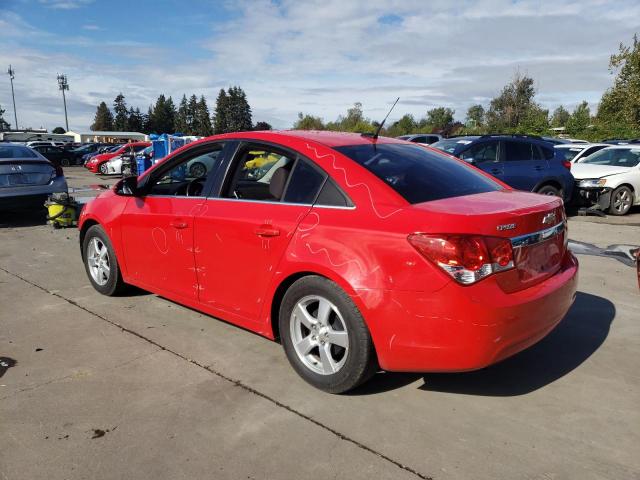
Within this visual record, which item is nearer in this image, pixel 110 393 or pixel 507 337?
pixel 507 337

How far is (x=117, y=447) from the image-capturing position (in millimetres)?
2715

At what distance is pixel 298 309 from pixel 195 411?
84 cm


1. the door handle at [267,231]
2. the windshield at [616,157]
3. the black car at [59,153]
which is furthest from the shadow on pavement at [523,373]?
the black car at [59,153]

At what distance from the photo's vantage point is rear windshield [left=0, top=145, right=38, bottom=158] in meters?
9.68

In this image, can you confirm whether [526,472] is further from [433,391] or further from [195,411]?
[195,411]

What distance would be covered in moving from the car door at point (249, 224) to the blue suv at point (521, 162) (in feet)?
26.0

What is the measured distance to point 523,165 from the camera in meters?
11.0

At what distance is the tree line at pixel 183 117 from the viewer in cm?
11281

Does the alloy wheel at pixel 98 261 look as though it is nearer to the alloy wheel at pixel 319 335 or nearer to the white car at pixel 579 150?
the alloy wheel at pixel 319 335

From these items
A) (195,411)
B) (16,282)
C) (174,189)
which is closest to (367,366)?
(195,411)

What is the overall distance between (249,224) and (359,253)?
924mm

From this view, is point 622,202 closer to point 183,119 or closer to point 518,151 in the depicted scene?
point 518,151

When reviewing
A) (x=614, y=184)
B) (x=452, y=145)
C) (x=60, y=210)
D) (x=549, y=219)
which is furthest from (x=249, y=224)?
(x=614, y=184)

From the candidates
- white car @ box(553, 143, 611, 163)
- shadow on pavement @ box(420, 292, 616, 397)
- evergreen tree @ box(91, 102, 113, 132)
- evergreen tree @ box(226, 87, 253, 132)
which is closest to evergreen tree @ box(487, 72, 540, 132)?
white car @ box(553, 143, 611, 163)
